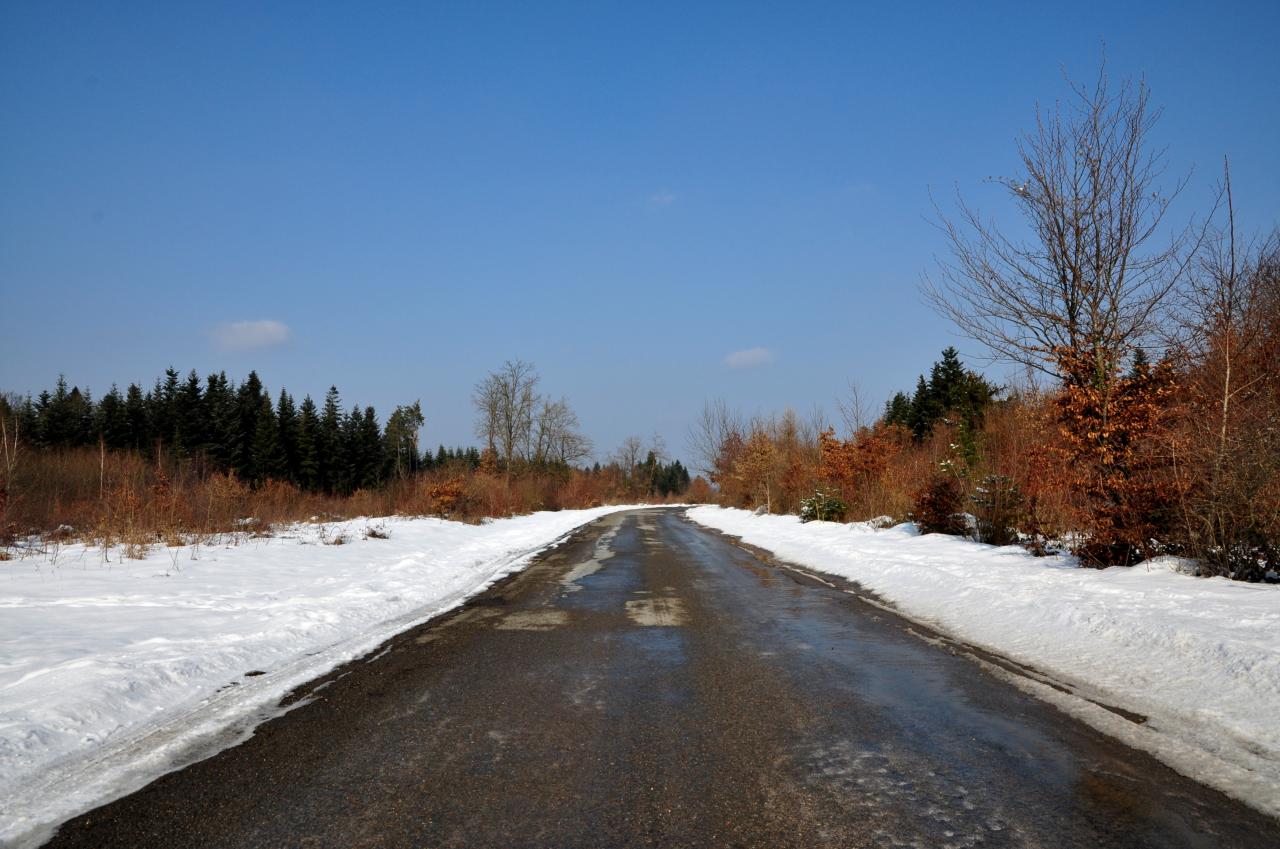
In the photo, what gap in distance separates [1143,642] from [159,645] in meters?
8.85

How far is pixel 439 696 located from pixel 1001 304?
10861 mm

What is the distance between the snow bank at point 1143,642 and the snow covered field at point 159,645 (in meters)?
5.72

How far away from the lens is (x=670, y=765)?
12.3 feet

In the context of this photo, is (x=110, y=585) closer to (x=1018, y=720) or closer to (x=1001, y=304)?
(x=1018, y=720)

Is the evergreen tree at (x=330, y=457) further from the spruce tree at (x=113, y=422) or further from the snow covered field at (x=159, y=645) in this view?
the snow covered field at (x=159, y=645)

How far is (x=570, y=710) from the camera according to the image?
15.6 feet

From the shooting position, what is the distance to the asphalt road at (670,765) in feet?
9.87

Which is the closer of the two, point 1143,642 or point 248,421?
point 1143,642

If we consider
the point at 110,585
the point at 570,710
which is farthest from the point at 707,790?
the point at 110,585

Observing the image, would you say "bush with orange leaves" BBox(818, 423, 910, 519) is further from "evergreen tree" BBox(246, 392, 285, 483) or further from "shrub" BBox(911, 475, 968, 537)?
"evergreen tree" BBox(246, 392, 285, 483)

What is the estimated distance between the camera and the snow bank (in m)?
4.06

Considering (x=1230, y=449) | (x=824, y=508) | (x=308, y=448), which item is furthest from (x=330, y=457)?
(x=1230, y=449)

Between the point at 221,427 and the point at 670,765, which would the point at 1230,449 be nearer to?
the point at 670,765

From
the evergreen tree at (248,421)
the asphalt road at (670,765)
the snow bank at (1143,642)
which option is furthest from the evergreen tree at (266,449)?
the asphalt road at (670,765)
